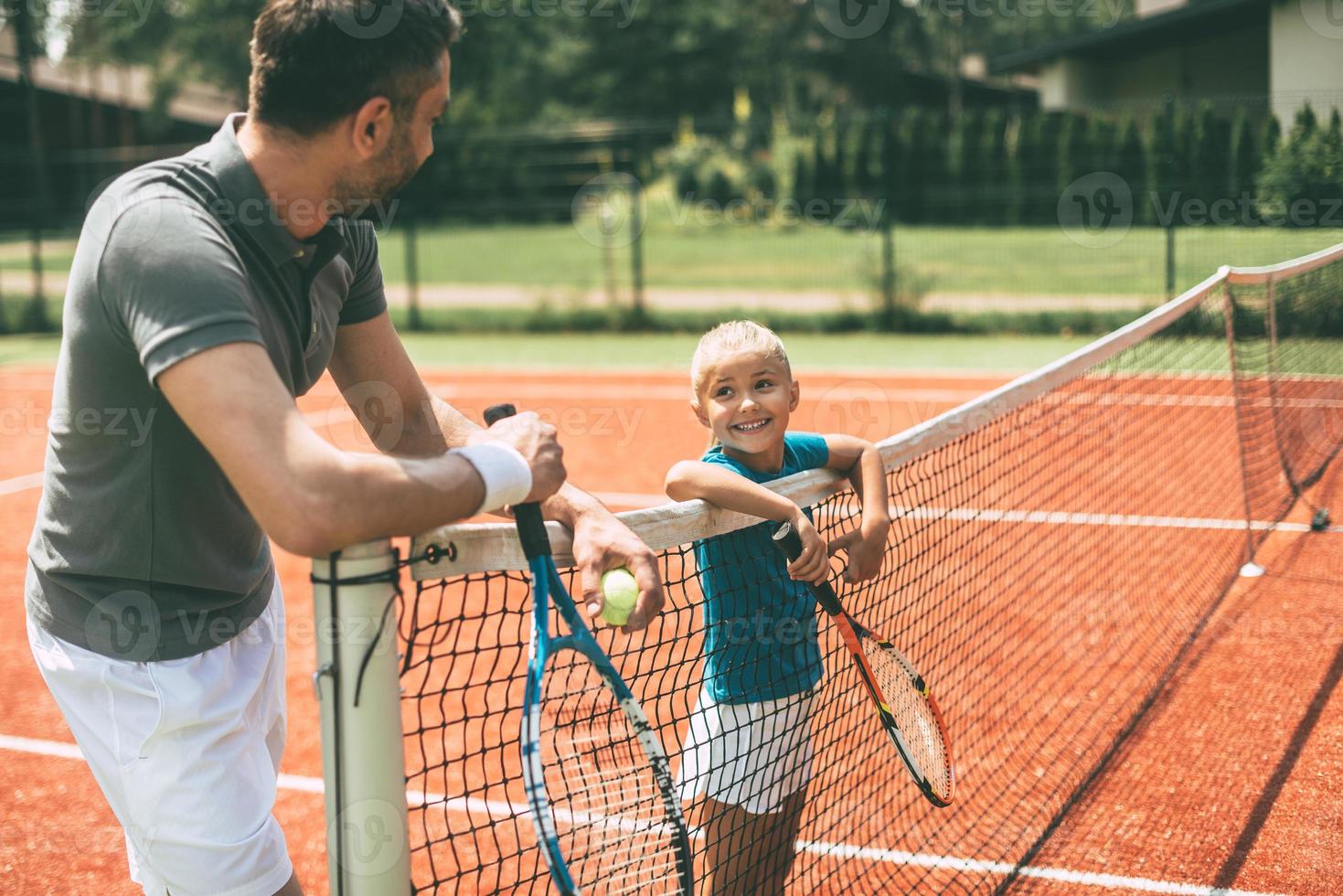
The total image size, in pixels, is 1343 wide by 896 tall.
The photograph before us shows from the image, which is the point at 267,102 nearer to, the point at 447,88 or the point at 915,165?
the point at 447,88

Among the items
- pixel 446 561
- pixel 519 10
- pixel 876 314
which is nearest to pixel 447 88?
pixel 446 561

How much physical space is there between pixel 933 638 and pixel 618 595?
4008 mm

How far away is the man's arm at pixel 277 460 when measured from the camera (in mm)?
1944

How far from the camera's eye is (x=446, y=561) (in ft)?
8.21

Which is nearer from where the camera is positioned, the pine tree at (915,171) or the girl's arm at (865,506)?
the girl's arm at (865,506)

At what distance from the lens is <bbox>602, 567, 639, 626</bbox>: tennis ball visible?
7.85 ft

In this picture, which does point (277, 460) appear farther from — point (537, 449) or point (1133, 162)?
point (1133, 162)

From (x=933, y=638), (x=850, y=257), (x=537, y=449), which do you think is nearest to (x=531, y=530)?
(x=537, y=449)

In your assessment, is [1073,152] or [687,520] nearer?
[687,520]

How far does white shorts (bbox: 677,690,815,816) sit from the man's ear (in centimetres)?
158

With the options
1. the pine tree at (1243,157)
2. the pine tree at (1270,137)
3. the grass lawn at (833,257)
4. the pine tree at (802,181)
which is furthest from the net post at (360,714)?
the pine tree at (802,181)

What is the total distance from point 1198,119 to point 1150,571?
11326 millimetres

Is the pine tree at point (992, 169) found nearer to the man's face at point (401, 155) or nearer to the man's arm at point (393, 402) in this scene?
the man's arm at point (393, 402)

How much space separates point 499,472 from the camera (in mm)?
2166
